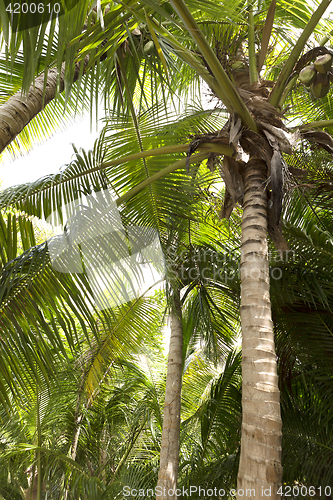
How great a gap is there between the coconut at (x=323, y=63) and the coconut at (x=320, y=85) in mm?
40

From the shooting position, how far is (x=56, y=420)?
17.7ft

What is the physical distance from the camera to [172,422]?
3.37 metres

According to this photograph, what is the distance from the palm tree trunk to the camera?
154 centimetres

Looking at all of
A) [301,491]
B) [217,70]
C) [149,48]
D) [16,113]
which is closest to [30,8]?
[16,113]

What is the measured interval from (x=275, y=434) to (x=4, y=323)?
168cm

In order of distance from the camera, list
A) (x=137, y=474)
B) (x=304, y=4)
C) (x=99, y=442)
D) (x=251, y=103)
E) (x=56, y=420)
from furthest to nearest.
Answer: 1. (x=99, y=442)
2. (x=56, y=420)
3. (x=137, y=474)
4. (x=304, y=4)
5. (x=251, y=103)

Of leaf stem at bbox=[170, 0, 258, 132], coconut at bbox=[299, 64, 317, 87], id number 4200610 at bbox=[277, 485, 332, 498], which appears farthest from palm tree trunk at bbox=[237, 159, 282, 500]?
id number 4200610 at bbox=[277, 485, 332, 498]

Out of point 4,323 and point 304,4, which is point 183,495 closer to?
point 4,323

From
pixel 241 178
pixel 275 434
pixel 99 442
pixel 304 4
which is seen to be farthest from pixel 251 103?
pixel 99 442
